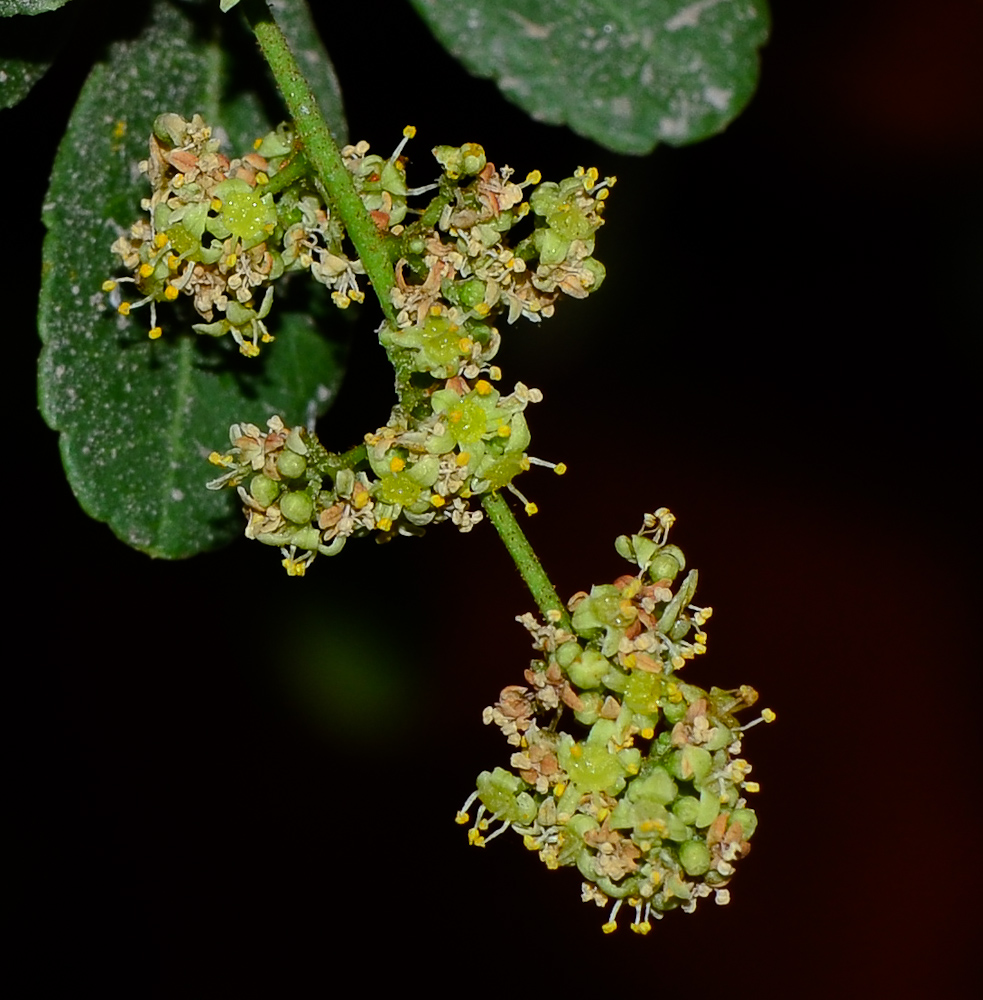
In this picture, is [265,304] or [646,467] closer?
[265,304]

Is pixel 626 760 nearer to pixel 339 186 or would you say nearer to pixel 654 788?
pixel 654 788

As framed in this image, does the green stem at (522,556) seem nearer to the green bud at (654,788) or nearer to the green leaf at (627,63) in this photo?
the green bud at (654,788)

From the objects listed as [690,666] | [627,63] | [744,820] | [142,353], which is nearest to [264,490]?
[142,353]

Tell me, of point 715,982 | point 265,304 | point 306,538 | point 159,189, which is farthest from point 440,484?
point 715,982

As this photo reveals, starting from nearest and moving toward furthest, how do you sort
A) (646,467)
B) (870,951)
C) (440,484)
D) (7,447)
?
(440,484) → (7,447) → (646,467) → (870,951)

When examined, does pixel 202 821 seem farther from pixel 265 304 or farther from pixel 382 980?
pixel 265 304

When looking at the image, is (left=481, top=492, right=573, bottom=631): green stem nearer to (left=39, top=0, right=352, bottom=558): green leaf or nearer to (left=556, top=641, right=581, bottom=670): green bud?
(left=556, top=641, right=581, bottom=670): green bud

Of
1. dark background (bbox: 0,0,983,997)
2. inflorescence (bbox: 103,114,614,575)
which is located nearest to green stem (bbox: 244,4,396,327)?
inflorescence (bbox: 103,114,614,575)
